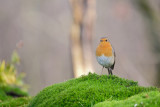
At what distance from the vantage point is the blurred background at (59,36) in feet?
49.8

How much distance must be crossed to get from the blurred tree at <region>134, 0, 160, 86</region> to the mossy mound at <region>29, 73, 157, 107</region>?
10.1 meters

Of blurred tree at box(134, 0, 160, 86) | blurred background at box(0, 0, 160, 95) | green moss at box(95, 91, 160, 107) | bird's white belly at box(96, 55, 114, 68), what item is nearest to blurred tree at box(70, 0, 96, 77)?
bird's white belly at box(96, 55, 114, 68)

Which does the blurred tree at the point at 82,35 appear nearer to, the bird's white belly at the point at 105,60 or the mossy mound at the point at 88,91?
the bird's white belly at the point at 105,60

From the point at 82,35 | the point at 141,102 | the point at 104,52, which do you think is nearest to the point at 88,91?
the point at 141,102

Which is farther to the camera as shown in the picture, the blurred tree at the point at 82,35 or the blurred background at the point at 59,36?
the blurred background at the point at 59,36

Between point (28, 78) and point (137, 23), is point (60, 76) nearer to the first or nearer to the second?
point (28, 78)

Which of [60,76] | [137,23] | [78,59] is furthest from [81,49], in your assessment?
[137,23]

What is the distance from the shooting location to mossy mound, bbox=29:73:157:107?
3.23 metres

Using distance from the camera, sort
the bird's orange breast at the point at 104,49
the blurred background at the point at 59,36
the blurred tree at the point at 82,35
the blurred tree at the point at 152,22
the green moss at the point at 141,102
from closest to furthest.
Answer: the green moss at the point at 141,102 → the bird's orange breast at the point at 104,49 → the blurred tree at the point at 82,35 → the blurred tree at the point at 152,22 → the blurred background at the point at 59,36

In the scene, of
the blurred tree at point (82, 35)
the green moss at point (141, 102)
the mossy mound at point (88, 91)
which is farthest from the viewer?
the blurred tree at point (82, 35)

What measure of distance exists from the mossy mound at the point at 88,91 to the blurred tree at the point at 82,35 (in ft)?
17.3

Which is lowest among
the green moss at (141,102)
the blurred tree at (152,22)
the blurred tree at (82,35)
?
the green moss at (141,102)

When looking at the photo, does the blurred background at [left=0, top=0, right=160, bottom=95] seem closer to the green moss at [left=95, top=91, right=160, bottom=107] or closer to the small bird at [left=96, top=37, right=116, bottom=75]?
the small bird at [left=96, top=37, right=116, bottom=75]

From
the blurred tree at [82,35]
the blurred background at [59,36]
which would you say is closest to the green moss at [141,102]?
the blurred tree at [82,35]
